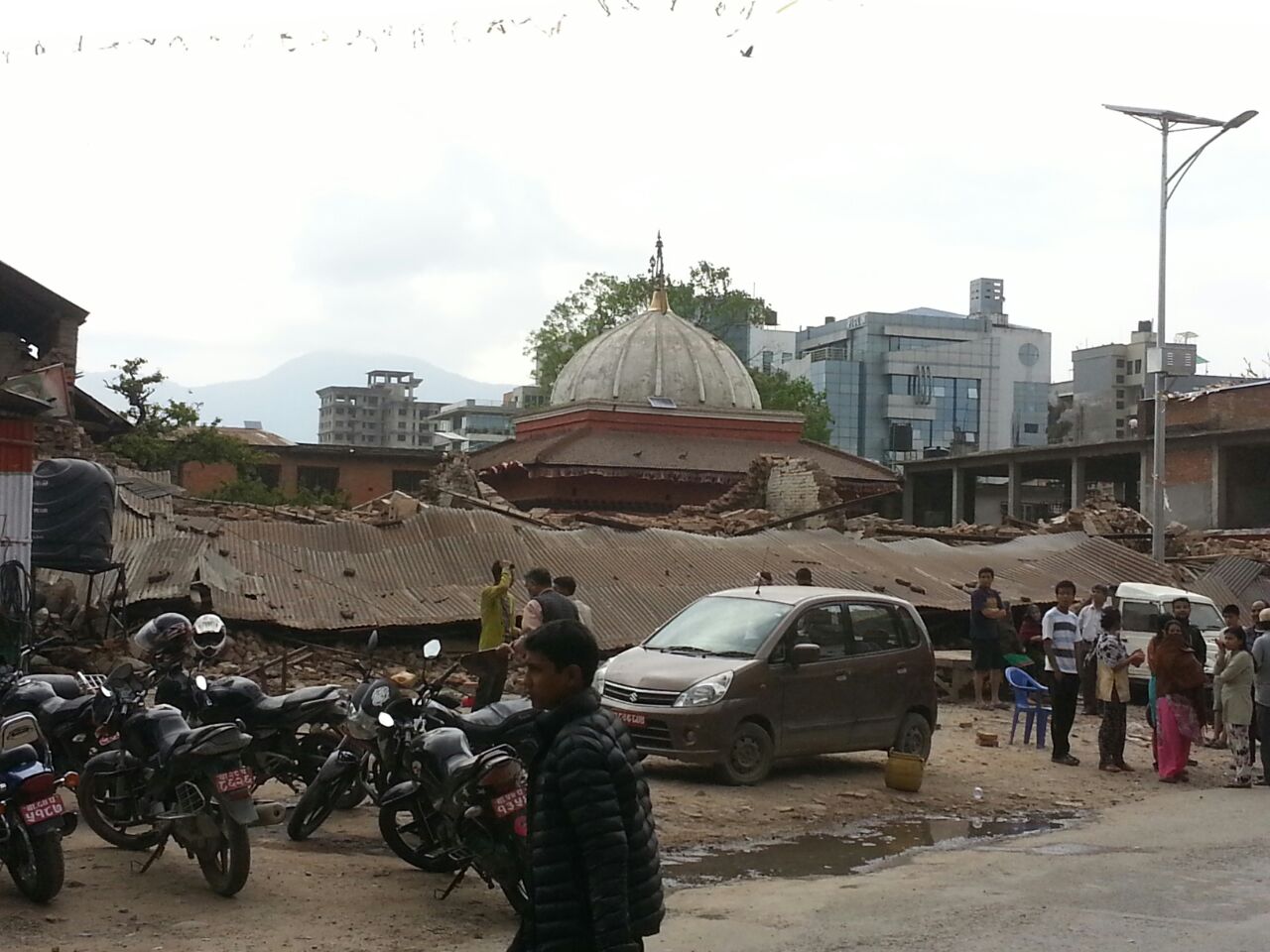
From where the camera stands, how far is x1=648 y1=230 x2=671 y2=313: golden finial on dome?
48.5 meters

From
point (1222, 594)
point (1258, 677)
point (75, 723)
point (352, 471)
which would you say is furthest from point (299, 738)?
point (352, 471)

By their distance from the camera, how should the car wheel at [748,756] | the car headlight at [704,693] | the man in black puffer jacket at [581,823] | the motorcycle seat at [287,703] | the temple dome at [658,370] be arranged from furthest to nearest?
1. the temple dome at [658,370]
2. the car wheel at [748,756]
3. the car headlight at [704,693]
4. the motorcycle seat at [287,703]
5. the man in black puffer jacket at [581,823]

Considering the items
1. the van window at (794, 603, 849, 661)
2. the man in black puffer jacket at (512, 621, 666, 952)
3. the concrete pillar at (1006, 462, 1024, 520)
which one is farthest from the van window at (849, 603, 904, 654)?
the concrete pillar at (1006, 462, 1024, 520)

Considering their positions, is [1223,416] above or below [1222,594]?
above

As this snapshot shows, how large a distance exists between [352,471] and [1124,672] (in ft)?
168

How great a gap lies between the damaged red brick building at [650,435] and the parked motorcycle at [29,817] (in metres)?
31.7

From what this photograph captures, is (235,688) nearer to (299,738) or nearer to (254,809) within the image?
(299,738)

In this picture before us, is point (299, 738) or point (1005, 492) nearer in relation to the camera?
point (299, 738)

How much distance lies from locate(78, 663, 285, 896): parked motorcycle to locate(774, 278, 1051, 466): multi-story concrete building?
9198cm

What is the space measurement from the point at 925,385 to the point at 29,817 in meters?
97.4

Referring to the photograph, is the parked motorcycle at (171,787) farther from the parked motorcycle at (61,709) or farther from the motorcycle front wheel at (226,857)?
the parked motorcycle at (61,709)

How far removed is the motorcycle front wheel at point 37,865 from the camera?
7359 mm

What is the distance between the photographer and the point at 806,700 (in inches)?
502

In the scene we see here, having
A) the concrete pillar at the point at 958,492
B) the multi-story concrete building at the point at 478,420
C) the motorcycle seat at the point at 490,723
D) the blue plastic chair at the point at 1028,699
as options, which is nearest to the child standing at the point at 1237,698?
the blue plastic chair at the point at 1028,699
